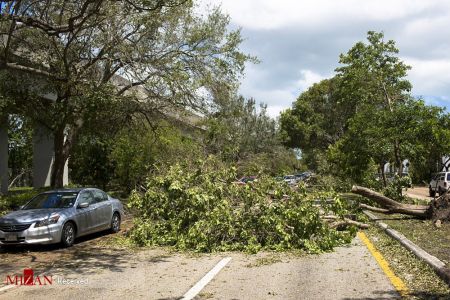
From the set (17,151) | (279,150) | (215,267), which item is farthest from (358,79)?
(17,151)

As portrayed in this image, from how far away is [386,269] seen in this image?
27.8ft

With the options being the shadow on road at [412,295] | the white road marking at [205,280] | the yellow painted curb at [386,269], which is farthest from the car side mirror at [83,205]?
the shadow on road at [412,295]

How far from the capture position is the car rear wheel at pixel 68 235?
12000 millimetres

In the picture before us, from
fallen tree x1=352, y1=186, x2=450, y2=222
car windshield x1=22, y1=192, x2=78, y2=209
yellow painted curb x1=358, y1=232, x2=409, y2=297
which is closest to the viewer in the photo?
yellow painted curb x1=358, y1=232, x2=409, y2=297

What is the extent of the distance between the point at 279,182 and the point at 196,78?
1028cm

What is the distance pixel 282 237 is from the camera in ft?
35.9

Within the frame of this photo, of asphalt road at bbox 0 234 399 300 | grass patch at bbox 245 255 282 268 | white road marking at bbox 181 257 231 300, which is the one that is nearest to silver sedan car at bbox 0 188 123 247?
asphalt road at bbox 0 234 399 300

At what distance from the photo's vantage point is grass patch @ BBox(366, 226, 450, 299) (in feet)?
22.2

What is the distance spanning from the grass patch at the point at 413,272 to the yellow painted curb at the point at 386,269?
0.07 m

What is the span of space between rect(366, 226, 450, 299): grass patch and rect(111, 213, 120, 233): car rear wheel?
24.4ft

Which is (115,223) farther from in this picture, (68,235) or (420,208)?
(420,208)

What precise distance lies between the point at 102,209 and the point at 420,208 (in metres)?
9.30

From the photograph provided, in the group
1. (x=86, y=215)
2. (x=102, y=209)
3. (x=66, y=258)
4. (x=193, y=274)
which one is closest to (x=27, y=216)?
(x=86, y=215)

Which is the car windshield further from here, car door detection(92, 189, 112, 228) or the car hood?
car door detection(92, 189, 112, 228)
